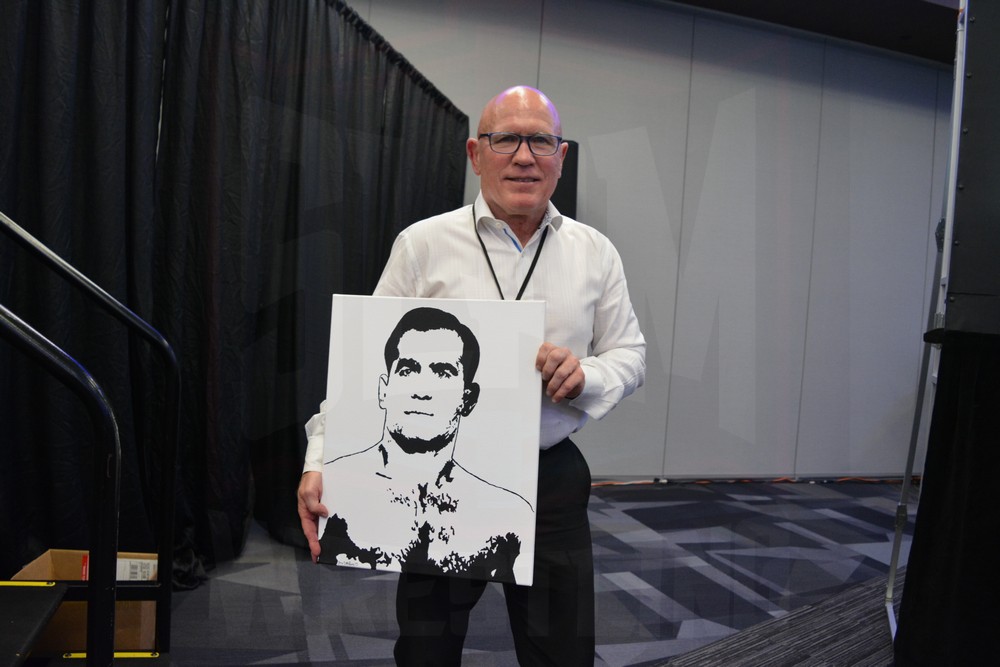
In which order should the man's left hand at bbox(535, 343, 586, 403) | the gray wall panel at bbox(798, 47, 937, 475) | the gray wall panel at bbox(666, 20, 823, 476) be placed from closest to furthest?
the man's left hand at bbox(535, 343, 586, 403)
the gray wall panel at bbox(666, 20, 823, 476)
the gray wall panel at bbox(798, 47, 937, 475)

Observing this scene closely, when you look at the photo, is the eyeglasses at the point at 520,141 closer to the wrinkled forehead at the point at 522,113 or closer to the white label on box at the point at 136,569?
the wrinkled forehead at the point at 522,113

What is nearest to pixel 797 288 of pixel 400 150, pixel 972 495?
pixel 400 150

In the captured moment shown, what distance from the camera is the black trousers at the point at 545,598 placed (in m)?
1.24

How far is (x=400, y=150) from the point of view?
366 centimetres

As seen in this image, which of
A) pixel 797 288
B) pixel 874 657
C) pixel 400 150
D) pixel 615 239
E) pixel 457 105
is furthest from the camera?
pixel 797 288

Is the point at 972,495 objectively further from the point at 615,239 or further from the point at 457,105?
the point at 457,105

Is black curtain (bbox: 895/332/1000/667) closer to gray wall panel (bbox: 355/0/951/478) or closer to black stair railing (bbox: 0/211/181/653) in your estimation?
black stair railing (bbox: 0/211/181/653)

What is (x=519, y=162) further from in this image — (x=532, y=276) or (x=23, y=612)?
(x=23, y=612)

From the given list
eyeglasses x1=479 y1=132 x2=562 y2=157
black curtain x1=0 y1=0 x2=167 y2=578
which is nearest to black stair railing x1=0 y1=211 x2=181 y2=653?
black curtain x1=0 y1=0 x2=167 y2=578

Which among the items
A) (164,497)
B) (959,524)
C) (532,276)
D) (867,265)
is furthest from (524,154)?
(867,265)

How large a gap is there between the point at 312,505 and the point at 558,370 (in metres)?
0.42

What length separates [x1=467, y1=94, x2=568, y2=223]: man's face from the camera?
48.0 inches

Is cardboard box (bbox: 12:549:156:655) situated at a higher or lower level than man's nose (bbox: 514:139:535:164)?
lower

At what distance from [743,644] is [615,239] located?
2.79m
